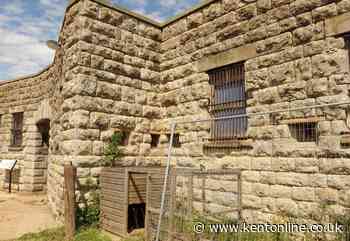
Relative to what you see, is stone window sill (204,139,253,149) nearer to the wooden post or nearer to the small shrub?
the small shrub

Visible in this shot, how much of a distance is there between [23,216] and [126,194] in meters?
3.38

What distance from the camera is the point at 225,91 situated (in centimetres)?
664

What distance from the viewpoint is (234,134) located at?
625cm

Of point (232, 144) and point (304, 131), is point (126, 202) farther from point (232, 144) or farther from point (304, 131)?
point (304, 131)

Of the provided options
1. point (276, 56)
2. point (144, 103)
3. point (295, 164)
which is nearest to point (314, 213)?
point (295, 164)

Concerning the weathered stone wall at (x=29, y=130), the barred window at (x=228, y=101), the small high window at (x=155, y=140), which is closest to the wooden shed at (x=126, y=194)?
the barred window at (x=228, y=101)

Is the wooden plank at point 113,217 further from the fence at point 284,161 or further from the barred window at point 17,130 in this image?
the barred window at point 17,130

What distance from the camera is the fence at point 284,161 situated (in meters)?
4.69

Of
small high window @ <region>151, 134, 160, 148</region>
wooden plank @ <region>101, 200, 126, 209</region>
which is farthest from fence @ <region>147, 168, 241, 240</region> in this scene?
small high window @ <region>151, 134, 160, 148</region>

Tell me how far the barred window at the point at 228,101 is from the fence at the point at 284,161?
3 centimetres

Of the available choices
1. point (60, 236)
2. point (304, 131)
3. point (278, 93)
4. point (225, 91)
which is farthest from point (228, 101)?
point (60, 236)

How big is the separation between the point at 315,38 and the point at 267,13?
1153 millimetres

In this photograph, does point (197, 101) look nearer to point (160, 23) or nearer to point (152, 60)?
point (152, 60)

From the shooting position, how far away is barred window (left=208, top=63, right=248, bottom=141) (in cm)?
625
